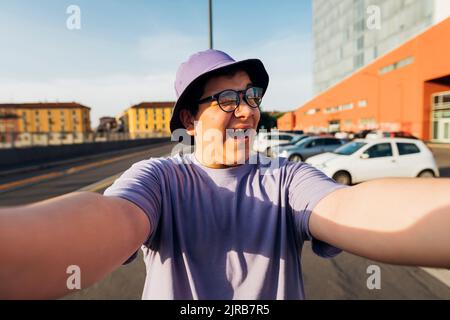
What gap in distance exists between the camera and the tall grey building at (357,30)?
1304 inches

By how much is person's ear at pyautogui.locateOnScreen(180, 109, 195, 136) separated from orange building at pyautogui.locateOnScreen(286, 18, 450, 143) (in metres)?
27.7

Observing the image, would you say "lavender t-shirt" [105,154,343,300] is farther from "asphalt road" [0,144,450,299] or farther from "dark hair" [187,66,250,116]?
"asphalt road" [0,144,450,299]

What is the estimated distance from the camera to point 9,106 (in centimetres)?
6034

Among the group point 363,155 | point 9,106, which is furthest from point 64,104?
point 363,155

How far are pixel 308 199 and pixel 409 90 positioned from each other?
3309 centimetres

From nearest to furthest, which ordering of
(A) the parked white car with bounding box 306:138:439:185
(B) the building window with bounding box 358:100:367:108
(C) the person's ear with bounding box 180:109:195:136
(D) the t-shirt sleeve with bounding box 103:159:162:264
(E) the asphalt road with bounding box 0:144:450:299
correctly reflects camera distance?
(D) the t-shirt sleeve with bounding box 103:159:162:264, (C) the person's ear with bounding box 180:109:195:136, (E) the asphalt road with bounding box 0:144:450:299, (A) the parked white car with bounding box 306:138:439:185, (B) the building window with bounding box 358:100:367:108

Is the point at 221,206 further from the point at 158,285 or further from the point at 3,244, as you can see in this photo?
the point at 3,244

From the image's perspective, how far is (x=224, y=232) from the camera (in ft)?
4.13

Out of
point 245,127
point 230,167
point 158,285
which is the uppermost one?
point 245,127

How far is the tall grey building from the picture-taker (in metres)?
33.1
